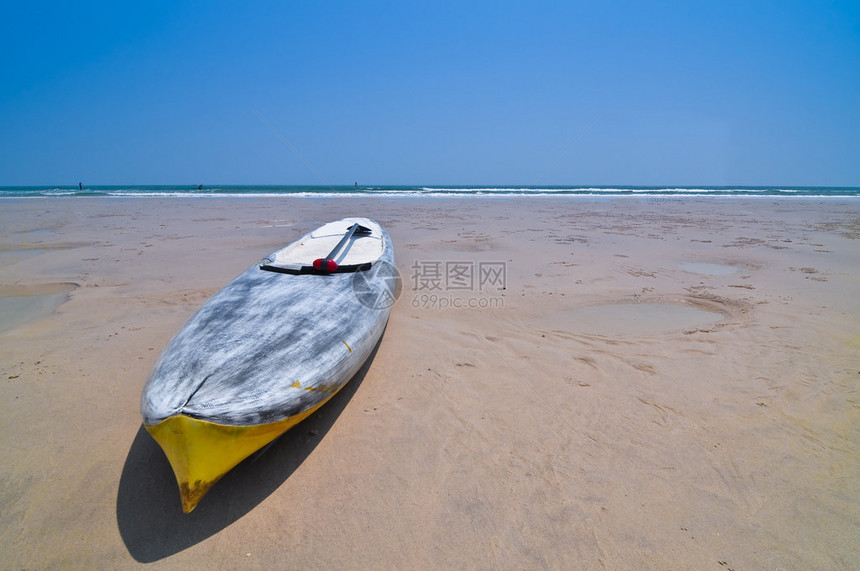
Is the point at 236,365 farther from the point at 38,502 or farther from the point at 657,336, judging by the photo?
the point at 657,336

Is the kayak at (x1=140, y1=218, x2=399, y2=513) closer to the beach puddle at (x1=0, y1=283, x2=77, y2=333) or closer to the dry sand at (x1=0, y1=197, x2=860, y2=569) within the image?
the dry sand at (x1=0, y1=197, x2=860, y2=569)

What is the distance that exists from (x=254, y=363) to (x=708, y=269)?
24.6ft

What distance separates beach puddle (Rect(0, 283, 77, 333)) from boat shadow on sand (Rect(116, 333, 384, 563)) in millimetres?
3254

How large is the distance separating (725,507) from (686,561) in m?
0.48

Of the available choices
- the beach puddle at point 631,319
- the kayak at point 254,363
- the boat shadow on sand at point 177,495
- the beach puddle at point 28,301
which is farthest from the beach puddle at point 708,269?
the beach puddle at point 28,301

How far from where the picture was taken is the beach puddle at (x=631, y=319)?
433cm

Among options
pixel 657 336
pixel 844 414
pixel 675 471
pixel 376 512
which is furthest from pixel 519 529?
pixel 657 336

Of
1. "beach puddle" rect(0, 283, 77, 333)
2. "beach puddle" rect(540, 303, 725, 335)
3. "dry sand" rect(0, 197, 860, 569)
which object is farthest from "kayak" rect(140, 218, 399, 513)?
"beach puddle" rect(0, 283, 77, 333)

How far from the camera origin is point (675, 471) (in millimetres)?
2340

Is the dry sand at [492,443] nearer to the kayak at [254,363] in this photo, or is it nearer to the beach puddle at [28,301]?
the beach puddle at [28,301]

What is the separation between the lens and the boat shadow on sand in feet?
6.23

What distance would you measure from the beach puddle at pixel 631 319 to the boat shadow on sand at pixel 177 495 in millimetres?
3060

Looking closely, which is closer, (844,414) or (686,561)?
(686,561)

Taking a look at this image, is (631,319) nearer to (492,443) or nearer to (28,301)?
(492,443)
